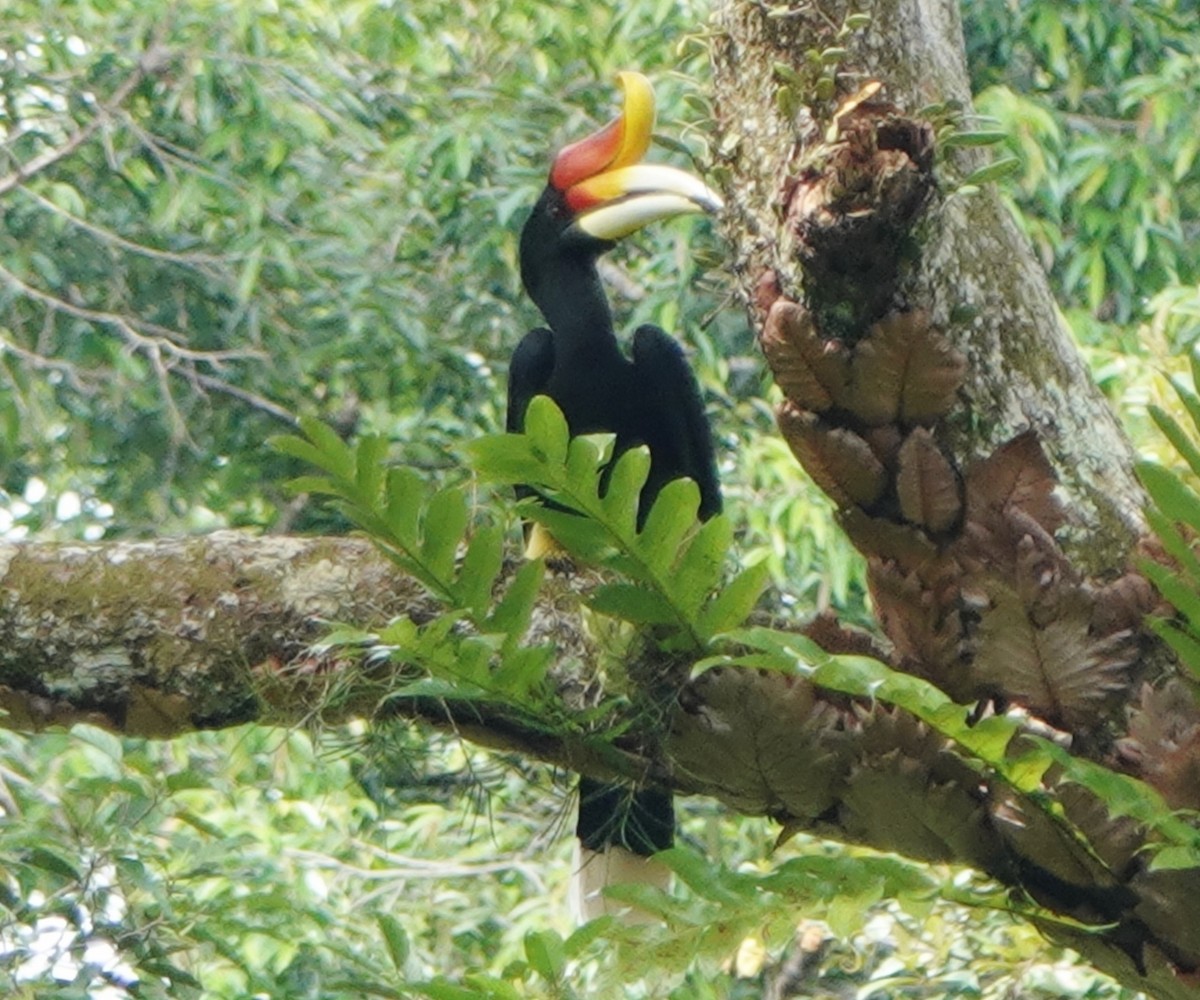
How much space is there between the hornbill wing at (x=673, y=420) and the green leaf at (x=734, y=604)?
129 centimetres

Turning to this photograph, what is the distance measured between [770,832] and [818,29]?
235cm

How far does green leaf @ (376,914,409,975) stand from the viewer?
2.00 metres

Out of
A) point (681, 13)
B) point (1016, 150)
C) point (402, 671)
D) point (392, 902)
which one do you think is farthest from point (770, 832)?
point (402, 671)

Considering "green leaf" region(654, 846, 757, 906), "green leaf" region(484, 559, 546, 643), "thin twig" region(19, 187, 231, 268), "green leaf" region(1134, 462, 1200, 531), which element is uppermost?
"green leaf" region(1134, 462, 1200, 531)

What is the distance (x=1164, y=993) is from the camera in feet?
5.88

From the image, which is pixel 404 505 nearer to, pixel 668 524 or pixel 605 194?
pixel 668 524

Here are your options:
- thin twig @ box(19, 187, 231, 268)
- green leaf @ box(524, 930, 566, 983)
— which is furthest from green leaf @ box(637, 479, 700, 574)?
thin twig @ box(19, 187, 231, 268)

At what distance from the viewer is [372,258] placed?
15.5ft

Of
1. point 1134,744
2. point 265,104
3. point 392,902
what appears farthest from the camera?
point 265,104

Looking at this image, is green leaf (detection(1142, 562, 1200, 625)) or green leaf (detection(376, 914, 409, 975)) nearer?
green leaf (detection(1142, 562, 1200, 625))

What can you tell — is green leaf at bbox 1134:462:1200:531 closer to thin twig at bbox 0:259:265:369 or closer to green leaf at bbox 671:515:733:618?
green leaf at bbox 671:515:733:618

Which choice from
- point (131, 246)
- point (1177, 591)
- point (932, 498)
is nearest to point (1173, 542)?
point (1177, 591)

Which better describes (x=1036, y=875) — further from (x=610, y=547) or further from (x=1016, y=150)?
(x=1016, y=150)

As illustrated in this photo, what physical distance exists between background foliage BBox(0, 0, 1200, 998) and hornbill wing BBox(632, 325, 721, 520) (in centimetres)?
78
